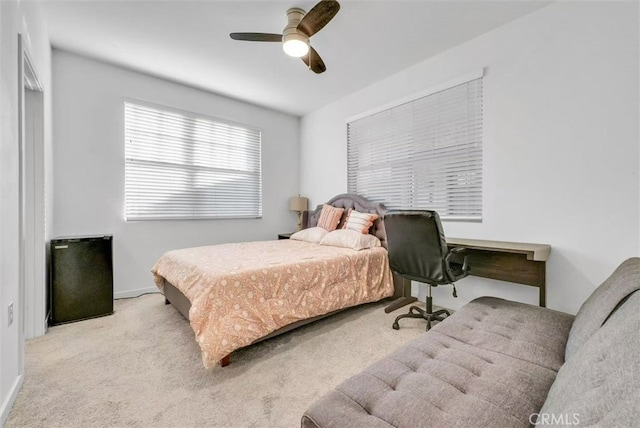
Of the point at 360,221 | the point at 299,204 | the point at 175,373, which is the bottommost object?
the point at 175,373

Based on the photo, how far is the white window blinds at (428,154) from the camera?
2.82 m

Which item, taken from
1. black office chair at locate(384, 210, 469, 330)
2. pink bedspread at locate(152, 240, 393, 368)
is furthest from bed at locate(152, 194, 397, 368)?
black office chair at locate(384, 210, 469, 330)

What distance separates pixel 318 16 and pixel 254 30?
933 millimetres

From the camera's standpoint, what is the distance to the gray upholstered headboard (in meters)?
3.42

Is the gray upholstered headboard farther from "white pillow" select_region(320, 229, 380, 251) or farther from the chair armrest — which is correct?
the chair armrest

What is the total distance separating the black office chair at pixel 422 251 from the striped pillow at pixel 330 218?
4.26 feet

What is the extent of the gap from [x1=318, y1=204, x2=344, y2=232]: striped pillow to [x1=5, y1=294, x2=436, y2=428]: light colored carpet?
1395 mm

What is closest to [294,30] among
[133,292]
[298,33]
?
[298,33]

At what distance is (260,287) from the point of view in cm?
204

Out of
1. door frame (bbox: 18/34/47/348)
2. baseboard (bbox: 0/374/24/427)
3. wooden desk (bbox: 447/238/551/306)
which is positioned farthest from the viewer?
door frame (bbox: 18/34/47/348)

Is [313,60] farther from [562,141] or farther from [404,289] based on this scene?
[404,289]

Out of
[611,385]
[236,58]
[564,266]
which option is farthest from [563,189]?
[236,58]

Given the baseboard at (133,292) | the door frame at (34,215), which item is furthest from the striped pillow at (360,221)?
the door frame at (34,215)

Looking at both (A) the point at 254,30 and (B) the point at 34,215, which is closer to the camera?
(B) the point at 34,215
